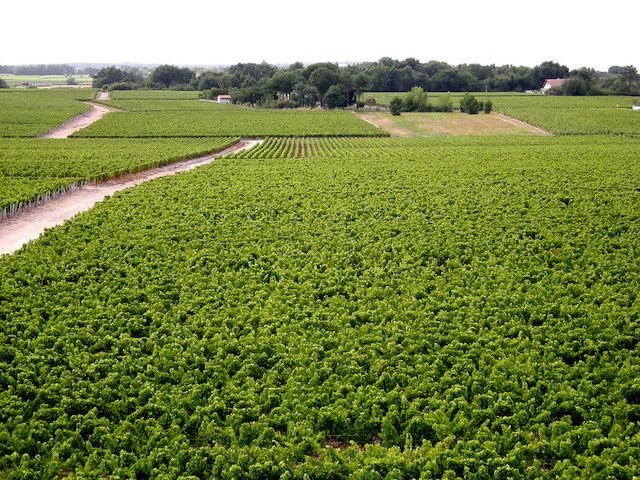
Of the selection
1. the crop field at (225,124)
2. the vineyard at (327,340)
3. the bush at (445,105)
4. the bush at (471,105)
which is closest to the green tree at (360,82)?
the crop field at (225,124)

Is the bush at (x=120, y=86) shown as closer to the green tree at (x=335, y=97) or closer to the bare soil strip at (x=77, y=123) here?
the bare soil strip at (x=77, y=123)

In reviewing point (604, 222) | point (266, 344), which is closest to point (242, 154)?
point (604, 222)

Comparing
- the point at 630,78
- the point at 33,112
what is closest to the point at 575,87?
the point at 630,78

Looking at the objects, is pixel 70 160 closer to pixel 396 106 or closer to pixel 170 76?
pixel 396 106

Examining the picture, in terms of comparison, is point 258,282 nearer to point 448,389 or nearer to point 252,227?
point 252,227

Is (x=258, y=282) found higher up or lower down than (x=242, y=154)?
lower down

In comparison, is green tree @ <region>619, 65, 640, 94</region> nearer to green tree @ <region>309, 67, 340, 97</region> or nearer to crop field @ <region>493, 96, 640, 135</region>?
crop field @ <region>493, 96, 640, 135</region>
